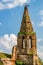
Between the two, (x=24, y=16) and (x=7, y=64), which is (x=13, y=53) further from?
(x=24, y=16)

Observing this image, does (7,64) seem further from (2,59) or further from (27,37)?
(27,37)

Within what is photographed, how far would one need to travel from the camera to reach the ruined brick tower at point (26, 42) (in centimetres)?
5578

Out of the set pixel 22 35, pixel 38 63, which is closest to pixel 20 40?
pixel 22 35

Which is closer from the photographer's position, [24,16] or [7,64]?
[7,64]

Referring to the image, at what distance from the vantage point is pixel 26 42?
56594mm

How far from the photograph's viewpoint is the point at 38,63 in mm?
56875

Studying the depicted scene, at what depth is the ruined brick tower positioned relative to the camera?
55781 millimetres

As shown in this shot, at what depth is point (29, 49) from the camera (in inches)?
2224

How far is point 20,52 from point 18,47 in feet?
2.97

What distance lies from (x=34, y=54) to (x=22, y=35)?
359 cm

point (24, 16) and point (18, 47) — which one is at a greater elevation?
point (24, 16)

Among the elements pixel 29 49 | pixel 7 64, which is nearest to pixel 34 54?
pixel 29 49

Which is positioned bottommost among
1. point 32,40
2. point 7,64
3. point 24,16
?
point 7,64

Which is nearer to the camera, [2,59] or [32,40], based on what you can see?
[2,59]
